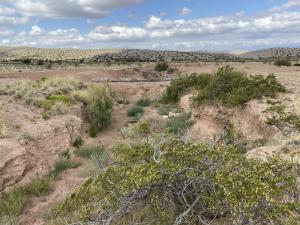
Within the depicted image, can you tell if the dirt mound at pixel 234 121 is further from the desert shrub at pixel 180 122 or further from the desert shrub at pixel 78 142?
the desert shrub at pixel 78 142

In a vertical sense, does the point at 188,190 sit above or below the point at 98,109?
above

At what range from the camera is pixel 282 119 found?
14938 millimetres

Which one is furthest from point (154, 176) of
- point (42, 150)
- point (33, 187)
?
point (42, 150)

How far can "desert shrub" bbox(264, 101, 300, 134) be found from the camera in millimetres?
14594

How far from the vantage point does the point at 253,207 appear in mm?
6188

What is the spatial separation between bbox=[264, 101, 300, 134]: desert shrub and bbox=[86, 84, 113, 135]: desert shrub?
9187 mm

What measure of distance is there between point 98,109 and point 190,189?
1545 centimetres

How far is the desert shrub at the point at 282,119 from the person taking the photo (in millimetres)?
14594

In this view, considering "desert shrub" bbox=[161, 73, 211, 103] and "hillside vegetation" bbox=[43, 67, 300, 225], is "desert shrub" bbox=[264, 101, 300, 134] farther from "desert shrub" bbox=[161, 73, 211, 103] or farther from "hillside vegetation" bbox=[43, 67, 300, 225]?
"desert shrub" bbox=[161, 73, 211, 103]

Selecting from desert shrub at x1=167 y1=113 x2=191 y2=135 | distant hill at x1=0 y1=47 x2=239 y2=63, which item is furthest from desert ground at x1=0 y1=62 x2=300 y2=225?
distant hill at x1=0 y1=47 x2=239 y2=63

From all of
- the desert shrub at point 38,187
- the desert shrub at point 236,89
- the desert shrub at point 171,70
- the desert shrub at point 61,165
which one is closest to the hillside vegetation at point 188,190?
the desert shrub at point 38,187

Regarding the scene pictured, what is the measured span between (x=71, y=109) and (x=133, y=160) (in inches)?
552

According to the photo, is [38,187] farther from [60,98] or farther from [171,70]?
[171,70]

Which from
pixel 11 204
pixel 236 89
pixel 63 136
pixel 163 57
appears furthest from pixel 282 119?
pixel 163 57
